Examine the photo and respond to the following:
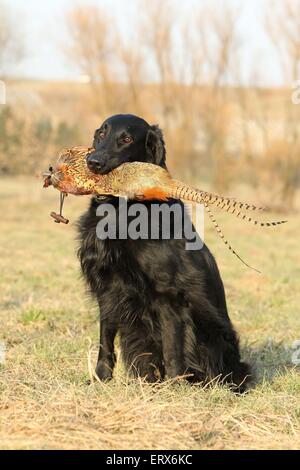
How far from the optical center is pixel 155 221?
404cm

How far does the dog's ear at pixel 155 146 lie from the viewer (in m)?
4.28

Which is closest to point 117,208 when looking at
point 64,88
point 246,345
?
point 246,345

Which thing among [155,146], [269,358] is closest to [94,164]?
[155,146]

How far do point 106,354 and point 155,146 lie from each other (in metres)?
1.32

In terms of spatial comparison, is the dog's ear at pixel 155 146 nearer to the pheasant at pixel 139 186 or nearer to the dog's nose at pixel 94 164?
the pheasant at pixel 139 186

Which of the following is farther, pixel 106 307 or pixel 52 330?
pixel 52 330

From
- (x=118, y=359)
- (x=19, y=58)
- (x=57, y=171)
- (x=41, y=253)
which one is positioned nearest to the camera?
(x=57, y=171)

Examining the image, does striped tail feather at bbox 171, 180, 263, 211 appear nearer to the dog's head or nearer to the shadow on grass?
the dog's head

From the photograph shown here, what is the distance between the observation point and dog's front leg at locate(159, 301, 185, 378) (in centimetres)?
404

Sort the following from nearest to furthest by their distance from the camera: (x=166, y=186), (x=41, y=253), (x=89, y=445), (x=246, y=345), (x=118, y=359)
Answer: (x=89, y=445)
(x=166, y=186)
(x=118, y=359)
(x=246, y=345)
(x=41, y=253)

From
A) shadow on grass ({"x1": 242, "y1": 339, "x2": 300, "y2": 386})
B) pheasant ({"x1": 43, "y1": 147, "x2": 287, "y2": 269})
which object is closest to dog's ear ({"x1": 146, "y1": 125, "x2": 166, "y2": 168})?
pheasant ({"x1": 43, "y1": 147, "x2": 287, "y2": 269})

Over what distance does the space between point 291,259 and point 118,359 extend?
6440mm

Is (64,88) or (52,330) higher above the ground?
(64,88)

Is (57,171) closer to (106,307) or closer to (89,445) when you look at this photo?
(106,307)
